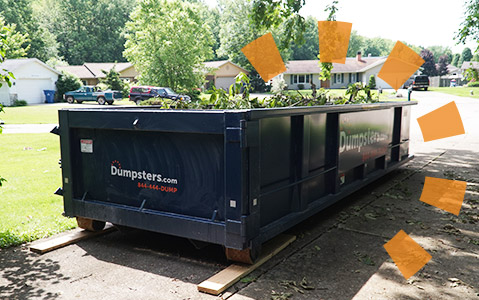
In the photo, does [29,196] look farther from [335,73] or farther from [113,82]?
[335,73]

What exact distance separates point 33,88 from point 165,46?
598 inches

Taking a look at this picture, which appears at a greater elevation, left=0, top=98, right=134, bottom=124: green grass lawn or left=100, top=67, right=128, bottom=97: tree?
left=100, top=67, right=128, bottom=97: tree

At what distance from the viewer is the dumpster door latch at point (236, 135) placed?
12.7 ft

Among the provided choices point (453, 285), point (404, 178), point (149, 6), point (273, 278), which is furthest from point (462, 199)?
point (149, 6)

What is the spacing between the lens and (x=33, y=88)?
1802 inches

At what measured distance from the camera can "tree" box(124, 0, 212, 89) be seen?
43.0 meters

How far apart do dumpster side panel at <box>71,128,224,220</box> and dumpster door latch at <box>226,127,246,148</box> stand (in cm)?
20

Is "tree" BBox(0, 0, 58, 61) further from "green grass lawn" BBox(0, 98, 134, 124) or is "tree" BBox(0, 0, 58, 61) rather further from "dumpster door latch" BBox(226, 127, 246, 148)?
"dumpster door latch" BBox(226, 127, 246, 148)

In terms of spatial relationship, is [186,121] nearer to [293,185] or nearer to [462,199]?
[293,185]

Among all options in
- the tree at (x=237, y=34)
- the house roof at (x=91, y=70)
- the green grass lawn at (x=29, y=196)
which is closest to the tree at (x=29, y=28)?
the house roof at (x=91, y=70)
